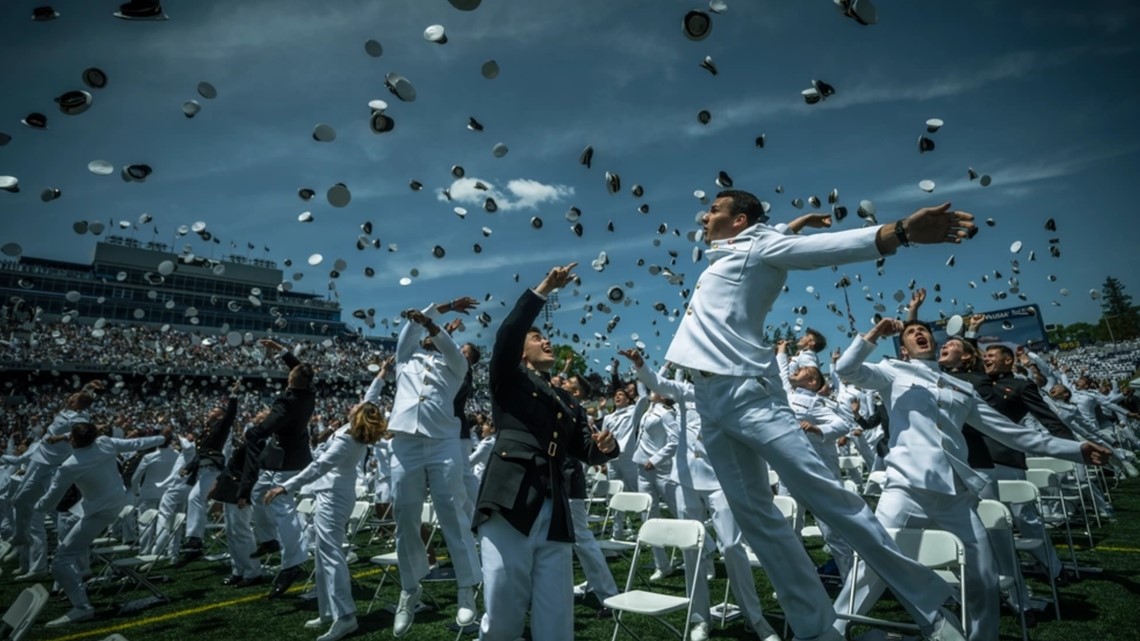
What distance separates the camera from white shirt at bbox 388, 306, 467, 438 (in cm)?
571

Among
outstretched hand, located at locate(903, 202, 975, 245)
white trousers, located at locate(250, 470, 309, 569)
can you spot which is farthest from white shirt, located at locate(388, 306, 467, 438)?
outstretched hand, located at locate(903, 202, 975, 245)

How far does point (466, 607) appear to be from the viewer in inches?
204

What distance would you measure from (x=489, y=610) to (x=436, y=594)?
4.74 metres

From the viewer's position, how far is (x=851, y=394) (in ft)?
39.7

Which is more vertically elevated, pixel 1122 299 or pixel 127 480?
pixel 1122 299

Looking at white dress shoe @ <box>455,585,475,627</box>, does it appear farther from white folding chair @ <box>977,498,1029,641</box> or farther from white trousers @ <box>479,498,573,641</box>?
white folding chair @ <box>977,498,1029,641</box>

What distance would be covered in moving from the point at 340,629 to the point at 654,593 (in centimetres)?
291

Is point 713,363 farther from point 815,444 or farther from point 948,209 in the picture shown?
point 815,444

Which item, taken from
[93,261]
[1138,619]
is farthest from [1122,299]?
[93,261]

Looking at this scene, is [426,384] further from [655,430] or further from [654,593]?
[655,430]

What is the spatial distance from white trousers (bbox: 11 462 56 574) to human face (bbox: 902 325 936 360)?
38.0 ft

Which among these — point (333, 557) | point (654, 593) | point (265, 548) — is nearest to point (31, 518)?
point (265, 548)

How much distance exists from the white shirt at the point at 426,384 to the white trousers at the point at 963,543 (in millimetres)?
3793

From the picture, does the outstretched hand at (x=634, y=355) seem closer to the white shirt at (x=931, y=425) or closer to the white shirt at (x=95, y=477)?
the white shirt at (x=931, y=425)
